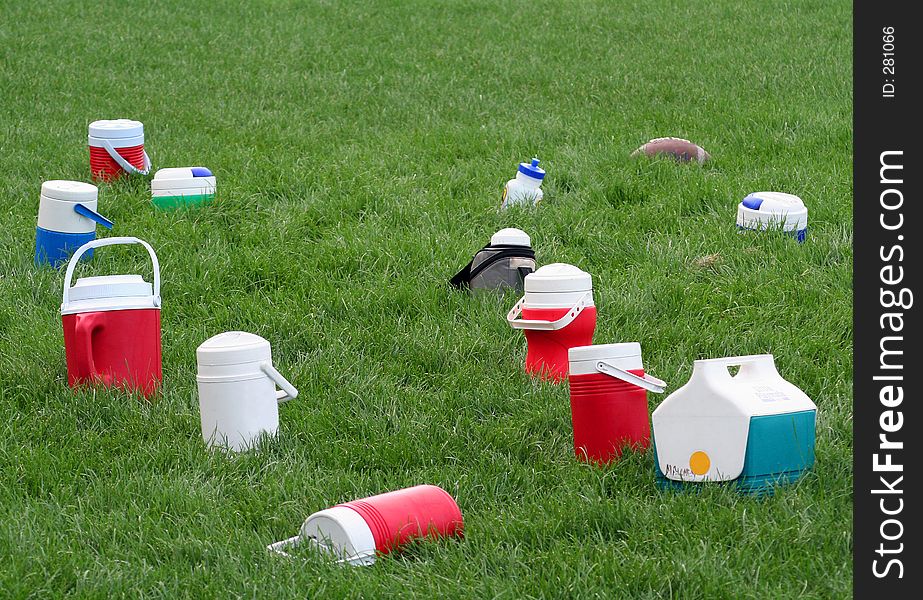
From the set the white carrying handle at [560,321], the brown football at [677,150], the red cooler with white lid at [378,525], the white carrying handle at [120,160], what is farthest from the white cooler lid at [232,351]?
the brown football at [677,150]

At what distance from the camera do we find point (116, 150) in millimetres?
6422

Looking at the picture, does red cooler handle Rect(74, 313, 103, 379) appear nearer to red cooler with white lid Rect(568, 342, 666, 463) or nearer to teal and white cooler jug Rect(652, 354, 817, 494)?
red cooler with white lid Rect(568, 342, 666, 463)

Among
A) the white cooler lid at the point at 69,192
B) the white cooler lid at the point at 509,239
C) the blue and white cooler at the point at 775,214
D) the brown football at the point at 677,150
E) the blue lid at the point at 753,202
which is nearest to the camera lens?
the white cooler lid at the point at 509,239

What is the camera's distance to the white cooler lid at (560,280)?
3.78 m

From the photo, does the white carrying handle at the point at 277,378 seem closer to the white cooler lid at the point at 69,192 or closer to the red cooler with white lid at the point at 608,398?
the red cooler with white lid at the point at 608,398

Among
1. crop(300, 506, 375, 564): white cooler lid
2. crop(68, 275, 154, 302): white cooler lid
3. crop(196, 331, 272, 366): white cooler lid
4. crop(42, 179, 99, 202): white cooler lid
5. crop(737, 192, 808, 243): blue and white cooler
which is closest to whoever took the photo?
crop(300, 506, 375, 564): white cooler lid

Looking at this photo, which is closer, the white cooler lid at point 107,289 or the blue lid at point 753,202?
the white cooler lid at point 107,289

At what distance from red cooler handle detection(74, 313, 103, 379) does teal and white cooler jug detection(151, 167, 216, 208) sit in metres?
2.29

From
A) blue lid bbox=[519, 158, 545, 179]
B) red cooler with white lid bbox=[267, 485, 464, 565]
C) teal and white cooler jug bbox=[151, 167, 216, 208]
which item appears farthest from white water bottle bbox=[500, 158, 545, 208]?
red cooler with white lid bbox=[267, 485, 464, 565]

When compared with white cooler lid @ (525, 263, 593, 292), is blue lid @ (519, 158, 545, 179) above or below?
above

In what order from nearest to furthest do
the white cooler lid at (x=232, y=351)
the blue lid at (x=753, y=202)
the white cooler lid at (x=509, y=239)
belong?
the white cooler lid at (x=232, y=351)
the white cooler lid at (x=509, y=239)
the blue lid at (x=753, y=202)

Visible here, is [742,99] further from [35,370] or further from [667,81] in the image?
[35,370]

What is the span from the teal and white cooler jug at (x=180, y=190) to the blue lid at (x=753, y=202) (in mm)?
2957

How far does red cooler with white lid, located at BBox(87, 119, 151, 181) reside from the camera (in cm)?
641
